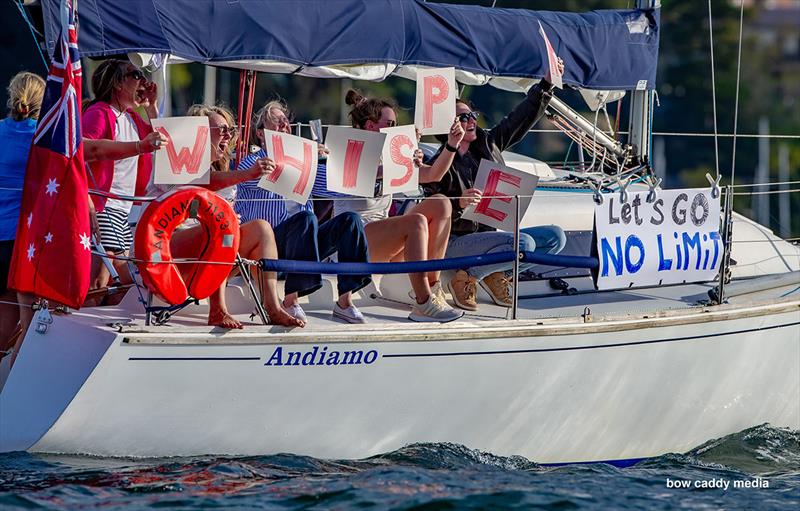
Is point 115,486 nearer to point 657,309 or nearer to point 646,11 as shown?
point 657,309

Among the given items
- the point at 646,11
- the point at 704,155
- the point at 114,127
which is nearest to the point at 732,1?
the point at 704,155

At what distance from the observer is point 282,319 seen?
6.39 meters

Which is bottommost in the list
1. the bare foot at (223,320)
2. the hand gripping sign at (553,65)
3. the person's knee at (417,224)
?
the bare foot at (223,320)

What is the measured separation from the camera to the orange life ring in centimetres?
597

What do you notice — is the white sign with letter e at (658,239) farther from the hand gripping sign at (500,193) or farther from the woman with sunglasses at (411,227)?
the woman with sunglasses at (411,227)

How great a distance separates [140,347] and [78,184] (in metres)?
0.80

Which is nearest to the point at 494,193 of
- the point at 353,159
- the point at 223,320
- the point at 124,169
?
the point at 353,159

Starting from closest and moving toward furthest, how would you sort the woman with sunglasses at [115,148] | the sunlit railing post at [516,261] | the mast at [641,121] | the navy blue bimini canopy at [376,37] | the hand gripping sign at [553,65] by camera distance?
the woman with sunglasses at [115,148], the navy blue bimini canopy at [376,37], the sunlit railing post at [516,261], the hand gripping sign at [553,65], the mast at [641,121]

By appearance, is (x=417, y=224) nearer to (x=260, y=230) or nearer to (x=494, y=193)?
(x=494, y=193)

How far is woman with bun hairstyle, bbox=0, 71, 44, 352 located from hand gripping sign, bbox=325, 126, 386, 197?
145 centimetres

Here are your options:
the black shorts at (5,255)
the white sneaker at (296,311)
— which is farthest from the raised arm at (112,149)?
the white sneaker at (296,311)

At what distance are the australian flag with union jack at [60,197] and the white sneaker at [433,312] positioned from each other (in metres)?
1.76

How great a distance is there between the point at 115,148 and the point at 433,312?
73.1 inches

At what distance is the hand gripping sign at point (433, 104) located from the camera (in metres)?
6.98
